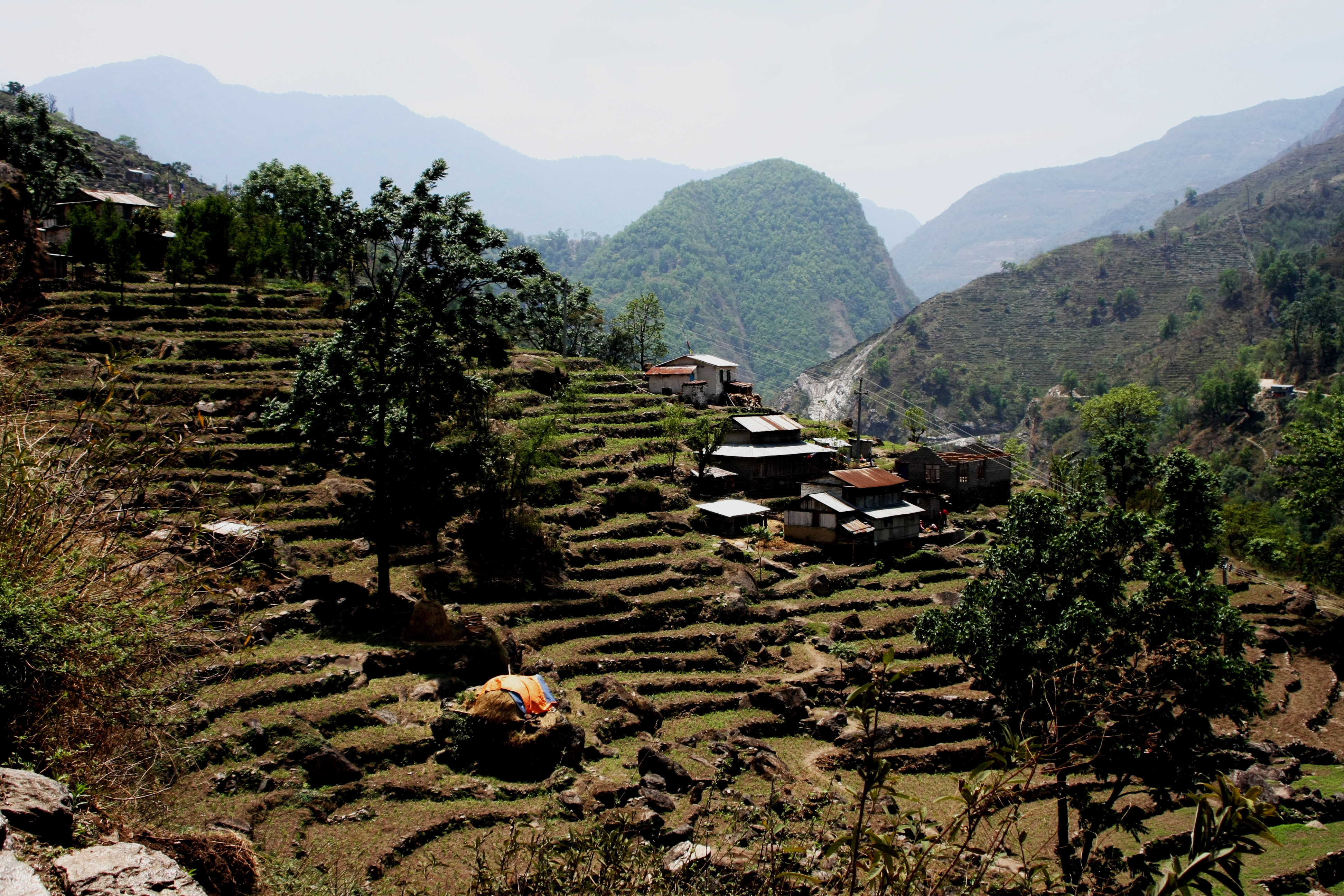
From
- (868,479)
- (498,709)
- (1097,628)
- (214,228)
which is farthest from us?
(214,228)

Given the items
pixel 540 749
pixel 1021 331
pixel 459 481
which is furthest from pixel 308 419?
pixel 1021 331

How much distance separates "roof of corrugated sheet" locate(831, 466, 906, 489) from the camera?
36.3 meters

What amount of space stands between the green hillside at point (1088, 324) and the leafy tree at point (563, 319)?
70.5 meters

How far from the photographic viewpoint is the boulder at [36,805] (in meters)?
4.52

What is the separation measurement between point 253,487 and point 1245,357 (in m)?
112

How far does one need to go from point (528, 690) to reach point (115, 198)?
49.1 m

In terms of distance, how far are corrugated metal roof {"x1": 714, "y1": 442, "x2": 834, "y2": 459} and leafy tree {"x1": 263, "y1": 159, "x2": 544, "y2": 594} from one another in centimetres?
1893

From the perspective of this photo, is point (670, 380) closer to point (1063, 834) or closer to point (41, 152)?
point (41, 152)

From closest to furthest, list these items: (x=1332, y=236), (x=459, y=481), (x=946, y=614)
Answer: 1. (x=946, y=614)
2. (x=459, y=481)
3. (x=1332, y=236)

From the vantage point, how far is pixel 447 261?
22141 millimetres

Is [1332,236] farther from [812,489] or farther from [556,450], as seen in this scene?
[556,450]

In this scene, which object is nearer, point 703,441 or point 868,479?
point 868,479

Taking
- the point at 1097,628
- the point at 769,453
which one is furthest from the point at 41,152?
the point at 1097,628

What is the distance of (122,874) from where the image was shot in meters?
4.45
